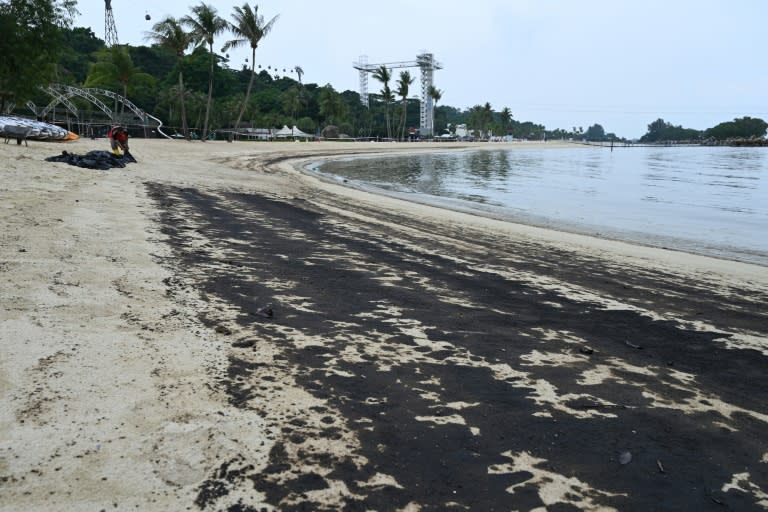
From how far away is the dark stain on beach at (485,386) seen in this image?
2295 mm

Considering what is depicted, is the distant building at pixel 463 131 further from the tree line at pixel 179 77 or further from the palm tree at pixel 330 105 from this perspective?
the palm tree at pixel 330 105

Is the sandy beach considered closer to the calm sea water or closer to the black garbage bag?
the calm sea water

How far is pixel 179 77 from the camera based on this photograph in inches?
2292

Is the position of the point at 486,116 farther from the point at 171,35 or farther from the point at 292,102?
the point at 171,35

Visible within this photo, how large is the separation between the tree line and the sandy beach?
17962mm

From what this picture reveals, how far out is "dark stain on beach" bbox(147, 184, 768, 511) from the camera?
229 cm

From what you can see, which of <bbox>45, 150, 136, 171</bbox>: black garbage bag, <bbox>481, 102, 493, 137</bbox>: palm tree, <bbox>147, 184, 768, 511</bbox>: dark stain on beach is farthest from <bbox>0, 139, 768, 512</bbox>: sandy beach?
<bbox>481, 102, 493, 137</bbox>: palm tree

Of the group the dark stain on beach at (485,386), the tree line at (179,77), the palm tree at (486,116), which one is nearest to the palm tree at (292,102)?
the tree line at (179,77)

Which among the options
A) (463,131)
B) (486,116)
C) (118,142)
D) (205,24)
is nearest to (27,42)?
(118,142)

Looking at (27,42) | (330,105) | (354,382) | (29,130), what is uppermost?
(330,105)

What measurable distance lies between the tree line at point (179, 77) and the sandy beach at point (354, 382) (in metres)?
18.0

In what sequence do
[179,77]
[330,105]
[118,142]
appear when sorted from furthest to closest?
1. [330,105]
2. [179,77]
3. [118,142]

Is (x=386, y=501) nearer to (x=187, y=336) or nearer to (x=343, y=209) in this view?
(x=187, y=336)

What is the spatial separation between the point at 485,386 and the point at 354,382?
824mm
